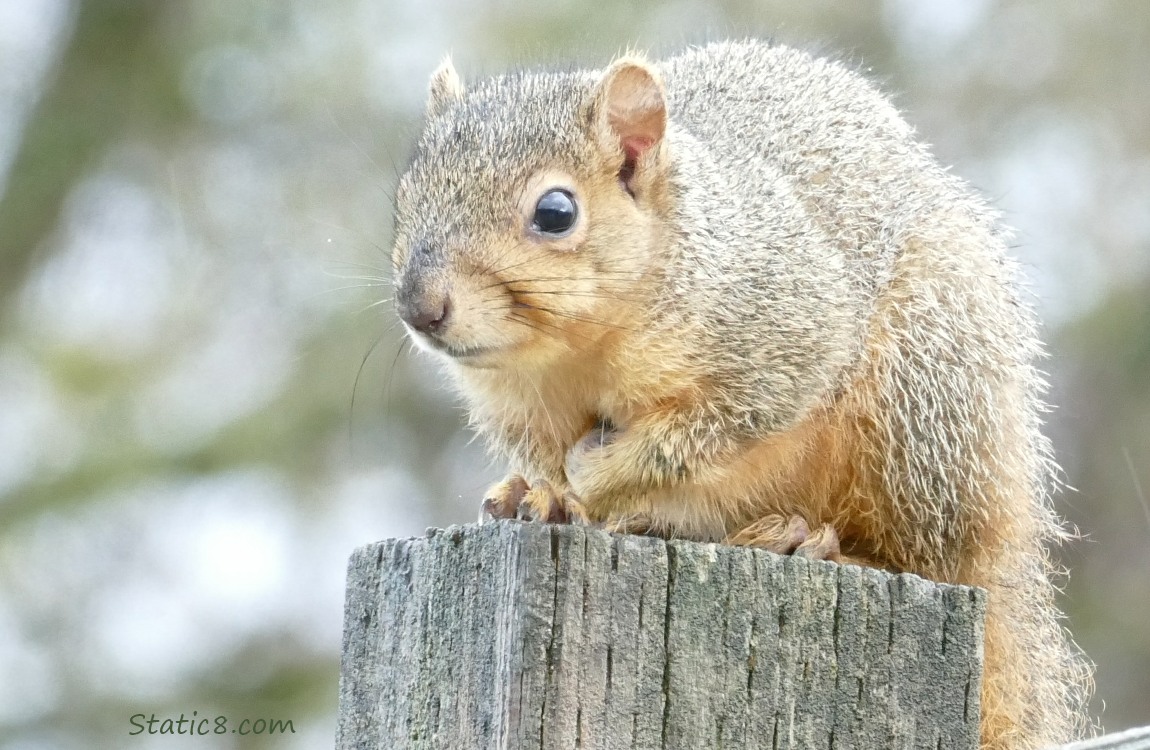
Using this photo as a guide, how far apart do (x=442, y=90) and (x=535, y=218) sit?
833 millimetres

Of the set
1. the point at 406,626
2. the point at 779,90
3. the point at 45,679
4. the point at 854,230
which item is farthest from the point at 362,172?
the point at 406,626

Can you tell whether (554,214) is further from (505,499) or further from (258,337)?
(258,337)

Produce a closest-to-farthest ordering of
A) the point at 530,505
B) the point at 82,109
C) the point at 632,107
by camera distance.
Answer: the point at 530,505, the point at 632,107, the point at 82,109

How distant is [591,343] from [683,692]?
1260mm

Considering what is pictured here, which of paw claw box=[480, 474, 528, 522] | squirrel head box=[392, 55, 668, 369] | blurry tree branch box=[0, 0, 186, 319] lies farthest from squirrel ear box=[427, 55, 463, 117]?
blurry tree branch box=[0, 0, 186, 319]

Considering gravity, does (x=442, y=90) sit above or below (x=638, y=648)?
above

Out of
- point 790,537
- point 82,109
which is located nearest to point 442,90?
point 790,537

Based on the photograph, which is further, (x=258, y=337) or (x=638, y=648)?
(x=258, y=337)

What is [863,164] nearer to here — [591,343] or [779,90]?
[779,90]

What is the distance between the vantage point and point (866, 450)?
3.16 meters

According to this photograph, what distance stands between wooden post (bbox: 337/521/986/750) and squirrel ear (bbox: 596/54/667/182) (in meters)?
1.45

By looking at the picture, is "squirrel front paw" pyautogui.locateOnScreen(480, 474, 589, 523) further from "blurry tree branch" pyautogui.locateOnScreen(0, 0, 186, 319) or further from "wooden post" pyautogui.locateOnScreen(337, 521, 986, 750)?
"blurry tree branch" pyautogui.locateOnScreen(0, 0, 186, 319)

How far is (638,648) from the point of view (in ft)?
5.93

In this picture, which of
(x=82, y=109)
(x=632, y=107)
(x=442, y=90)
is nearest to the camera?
(x=632, y=107)
